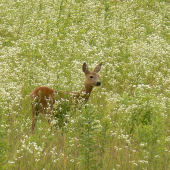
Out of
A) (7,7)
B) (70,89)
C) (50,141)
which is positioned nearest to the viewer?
(50,141)

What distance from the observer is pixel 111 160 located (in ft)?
21.1

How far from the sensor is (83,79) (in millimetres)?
10234

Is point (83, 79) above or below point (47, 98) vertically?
above

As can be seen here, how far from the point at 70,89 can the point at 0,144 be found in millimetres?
3669

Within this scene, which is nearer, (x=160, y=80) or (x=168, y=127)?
(x=168, y=127)

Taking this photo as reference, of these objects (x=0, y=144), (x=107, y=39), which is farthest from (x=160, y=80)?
(x=0, y=144)

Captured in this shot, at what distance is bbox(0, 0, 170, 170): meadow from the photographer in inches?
248

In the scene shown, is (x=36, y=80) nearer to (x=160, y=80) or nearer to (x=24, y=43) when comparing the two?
(x=24, y=43)

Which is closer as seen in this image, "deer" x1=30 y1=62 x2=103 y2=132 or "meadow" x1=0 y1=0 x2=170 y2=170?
"meadow" x1=0 y1=0 x2=170 y2=170

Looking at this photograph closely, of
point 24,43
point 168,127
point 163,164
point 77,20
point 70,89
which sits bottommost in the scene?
point 163,164

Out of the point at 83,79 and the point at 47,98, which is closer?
the point at 47,98

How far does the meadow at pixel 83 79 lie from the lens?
6.30 metres

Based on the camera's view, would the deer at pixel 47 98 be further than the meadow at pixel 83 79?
Yes

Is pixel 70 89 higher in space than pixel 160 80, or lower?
lower
